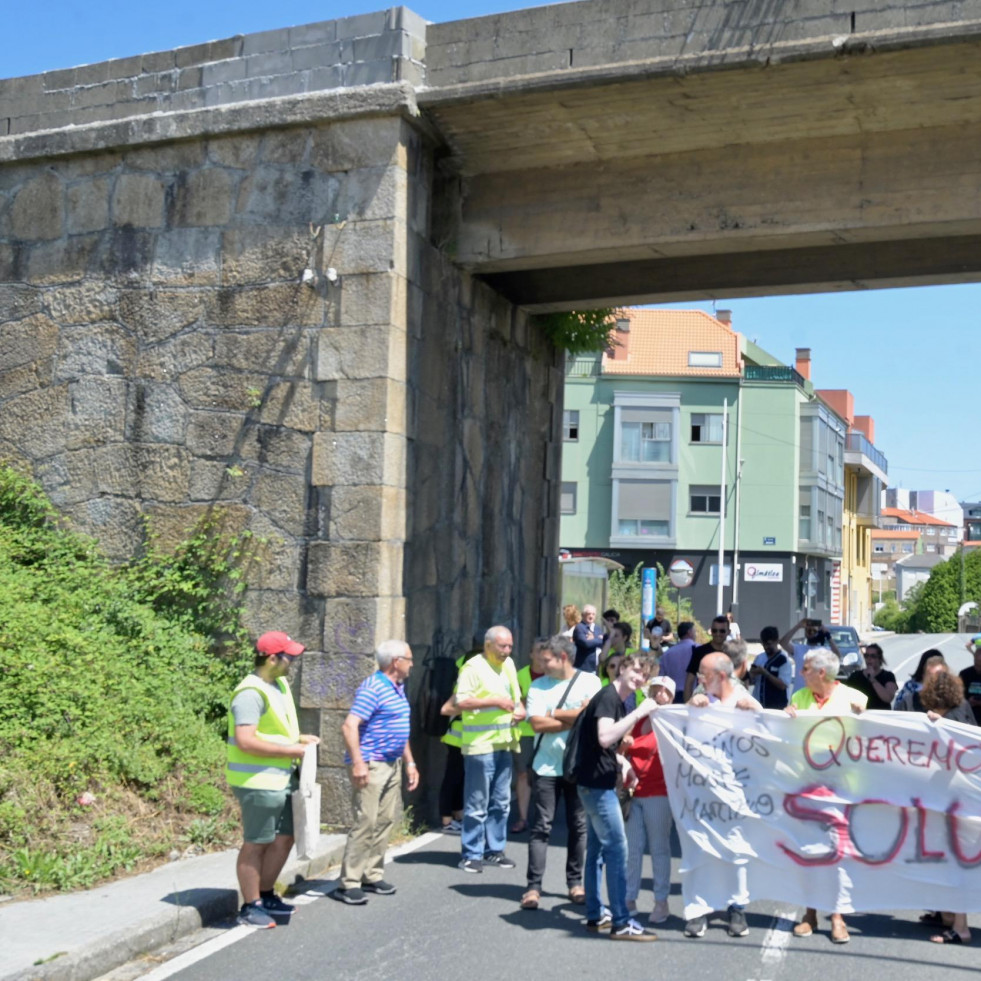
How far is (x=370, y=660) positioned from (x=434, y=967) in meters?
3.78

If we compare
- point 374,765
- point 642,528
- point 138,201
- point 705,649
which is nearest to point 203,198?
point 138,201

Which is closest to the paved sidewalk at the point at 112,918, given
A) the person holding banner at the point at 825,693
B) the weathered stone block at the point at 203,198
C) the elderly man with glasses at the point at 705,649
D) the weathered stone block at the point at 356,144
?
the person holding banner at the point at 825,693

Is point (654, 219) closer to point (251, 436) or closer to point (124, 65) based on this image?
point (251, 436)

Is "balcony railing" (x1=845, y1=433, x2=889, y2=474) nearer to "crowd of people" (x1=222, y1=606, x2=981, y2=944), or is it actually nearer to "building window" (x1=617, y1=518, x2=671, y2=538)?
"building window" (x1=617, y1=518, x2=671, y2=538)

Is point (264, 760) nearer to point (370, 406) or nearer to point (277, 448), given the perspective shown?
point (370, 406)

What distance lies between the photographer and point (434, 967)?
6.63m

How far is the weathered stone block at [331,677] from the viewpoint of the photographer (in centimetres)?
1020

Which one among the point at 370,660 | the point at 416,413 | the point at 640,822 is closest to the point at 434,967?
the point at 640,822

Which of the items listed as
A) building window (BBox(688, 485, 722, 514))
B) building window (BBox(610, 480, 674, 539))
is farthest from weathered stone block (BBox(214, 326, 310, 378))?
building window (BBox(688, 485, 722, 514))

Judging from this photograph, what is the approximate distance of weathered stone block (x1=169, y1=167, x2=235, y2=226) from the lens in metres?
11.1

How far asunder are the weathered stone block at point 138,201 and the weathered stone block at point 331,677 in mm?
4182

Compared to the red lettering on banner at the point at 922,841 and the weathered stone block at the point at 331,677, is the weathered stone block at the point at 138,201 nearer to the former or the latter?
the weathered stone block at the point at 331,677

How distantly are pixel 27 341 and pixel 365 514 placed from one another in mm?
3952

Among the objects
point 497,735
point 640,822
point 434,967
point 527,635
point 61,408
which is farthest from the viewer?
point 527,635
